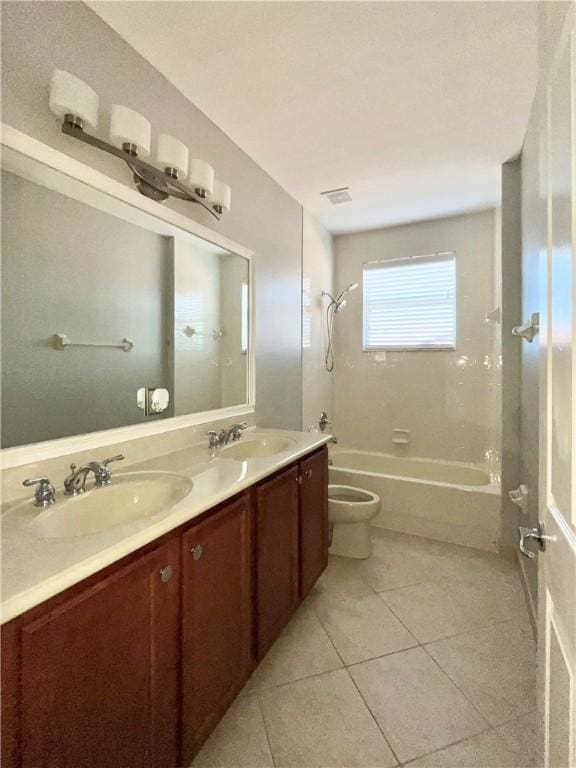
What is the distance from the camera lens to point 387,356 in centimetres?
337

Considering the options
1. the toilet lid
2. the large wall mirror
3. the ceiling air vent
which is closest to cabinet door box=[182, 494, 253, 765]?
the large wall mirror

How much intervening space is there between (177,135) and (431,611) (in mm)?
2709

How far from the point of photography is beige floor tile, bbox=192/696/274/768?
1.11 meters

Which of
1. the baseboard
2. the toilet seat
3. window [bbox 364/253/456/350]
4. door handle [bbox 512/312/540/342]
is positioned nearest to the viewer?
door handle [bbox 512/312/540/342]

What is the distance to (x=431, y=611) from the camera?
1812mm

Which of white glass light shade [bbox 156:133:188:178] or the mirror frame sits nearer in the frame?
the mirror frame

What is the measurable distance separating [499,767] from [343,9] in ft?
8.64

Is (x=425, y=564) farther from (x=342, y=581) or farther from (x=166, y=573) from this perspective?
(x=166, y=573)

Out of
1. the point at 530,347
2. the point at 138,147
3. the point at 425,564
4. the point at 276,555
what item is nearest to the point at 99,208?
the point at 138,147

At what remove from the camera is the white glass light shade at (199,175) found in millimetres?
1538

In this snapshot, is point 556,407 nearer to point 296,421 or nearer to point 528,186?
point 528,186

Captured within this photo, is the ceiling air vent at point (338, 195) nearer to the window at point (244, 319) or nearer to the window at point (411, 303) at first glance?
the window at point (411, 303)

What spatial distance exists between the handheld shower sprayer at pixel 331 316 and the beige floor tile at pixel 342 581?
5.88 ft

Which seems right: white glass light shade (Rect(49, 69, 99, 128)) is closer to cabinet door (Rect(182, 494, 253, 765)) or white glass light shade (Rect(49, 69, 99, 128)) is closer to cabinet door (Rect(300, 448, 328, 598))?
cabinet door (Rect(182, 494, 253, 765))
